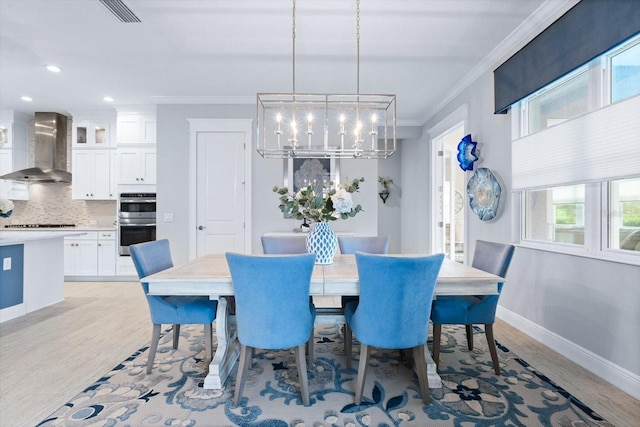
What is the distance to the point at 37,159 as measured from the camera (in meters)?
5.17

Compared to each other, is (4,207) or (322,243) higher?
(4,207)

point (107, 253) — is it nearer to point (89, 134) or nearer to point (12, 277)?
point (12, 277)

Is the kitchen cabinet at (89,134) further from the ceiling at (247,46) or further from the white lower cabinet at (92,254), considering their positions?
the white lower cabinet at (92,254)

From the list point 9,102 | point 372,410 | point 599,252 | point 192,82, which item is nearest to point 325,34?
point 192,82

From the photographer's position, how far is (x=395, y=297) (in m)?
1.73

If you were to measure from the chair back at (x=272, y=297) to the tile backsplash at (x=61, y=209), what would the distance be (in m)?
4.91

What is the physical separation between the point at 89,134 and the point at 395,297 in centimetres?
566

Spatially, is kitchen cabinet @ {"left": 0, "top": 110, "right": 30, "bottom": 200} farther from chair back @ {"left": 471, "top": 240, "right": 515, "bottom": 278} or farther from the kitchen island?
chair back @ {"left": 471, "top": 240, "right": 515, "bottom": 278}

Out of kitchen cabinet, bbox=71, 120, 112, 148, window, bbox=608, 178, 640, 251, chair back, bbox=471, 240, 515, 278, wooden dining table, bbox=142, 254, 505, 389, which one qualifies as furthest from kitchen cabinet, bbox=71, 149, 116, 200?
window, bbox=608, 178, 640, 251

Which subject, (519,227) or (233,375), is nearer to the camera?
(233,375)

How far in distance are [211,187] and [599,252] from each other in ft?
14.1

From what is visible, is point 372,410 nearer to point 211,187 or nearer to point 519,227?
point 519,227

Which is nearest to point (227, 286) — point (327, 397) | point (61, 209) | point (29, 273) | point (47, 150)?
point (327, 397)

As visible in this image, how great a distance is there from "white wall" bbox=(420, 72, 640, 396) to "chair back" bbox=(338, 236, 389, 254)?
4.06 ft
